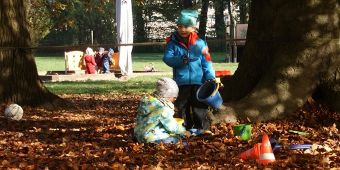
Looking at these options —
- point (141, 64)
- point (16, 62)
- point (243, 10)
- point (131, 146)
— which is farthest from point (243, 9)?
point (131, 146)

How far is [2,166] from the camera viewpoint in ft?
17.4

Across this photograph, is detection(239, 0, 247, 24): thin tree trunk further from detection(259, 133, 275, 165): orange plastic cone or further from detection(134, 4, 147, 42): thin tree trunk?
detection(259, 133, 275, 165): orange plastic cone

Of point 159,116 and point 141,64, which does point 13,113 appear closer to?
point 159,116

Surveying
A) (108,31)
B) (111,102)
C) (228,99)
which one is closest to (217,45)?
(108,31)

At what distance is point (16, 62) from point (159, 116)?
15.3ft

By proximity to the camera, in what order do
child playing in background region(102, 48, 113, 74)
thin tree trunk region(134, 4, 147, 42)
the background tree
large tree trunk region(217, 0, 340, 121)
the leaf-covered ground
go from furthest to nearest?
1. thin tree trunk region(134, 4, 147, 42)
2. the background tree
3. child playing in background region(102, 48, 113, 74)
4. large tree trunk region(217, 0, 340, 121)
5. the leaf-covered ground

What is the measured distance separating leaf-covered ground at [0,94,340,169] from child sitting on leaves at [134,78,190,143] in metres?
0.12

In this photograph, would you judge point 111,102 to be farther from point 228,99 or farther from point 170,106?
point 170,106

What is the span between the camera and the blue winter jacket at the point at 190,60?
22.1ft

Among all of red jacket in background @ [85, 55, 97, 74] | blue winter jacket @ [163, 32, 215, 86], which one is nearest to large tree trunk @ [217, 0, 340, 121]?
blue winter jacket @ [163, 32, 215, 86]

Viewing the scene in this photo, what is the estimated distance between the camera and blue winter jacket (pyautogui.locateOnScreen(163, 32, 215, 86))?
674cm

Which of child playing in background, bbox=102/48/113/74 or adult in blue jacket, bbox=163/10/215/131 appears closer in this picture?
adult in blue jacket, bbox=163/10/215/131

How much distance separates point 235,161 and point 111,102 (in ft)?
23.3

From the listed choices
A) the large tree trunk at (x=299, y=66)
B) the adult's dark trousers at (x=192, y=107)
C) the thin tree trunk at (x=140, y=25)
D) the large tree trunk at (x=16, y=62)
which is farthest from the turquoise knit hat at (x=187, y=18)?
the thin tree trunk at (x=140, y=25)
